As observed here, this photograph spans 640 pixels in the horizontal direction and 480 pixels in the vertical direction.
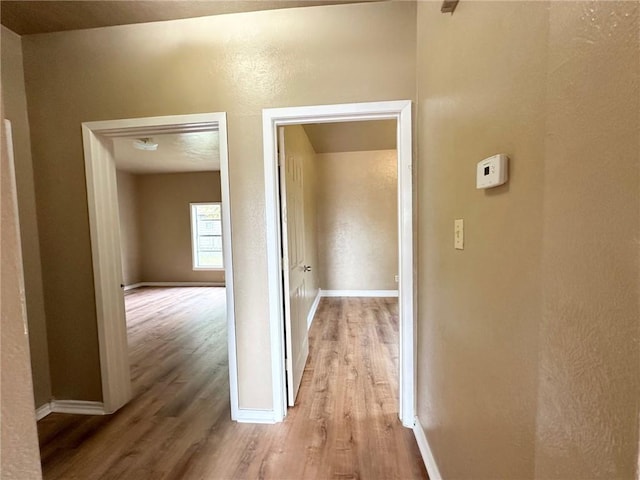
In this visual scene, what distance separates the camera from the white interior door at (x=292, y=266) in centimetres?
200

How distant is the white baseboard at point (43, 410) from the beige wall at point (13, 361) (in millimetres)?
2397

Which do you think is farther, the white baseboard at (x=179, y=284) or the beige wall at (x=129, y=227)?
the white baseboard at (x=179, y=284)

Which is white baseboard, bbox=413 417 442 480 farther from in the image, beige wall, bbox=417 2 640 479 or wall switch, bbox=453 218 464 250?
wall switch, bbox=453 218 464 250

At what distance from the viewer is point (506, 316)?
808mm

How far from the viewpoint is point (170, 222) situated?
6.77 meters

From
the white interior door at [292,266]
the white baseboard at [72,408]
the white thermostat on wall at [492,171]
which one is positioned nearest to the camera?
the white thermostat on wall at [492,171]

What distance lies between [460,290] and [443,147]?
2.16 feet

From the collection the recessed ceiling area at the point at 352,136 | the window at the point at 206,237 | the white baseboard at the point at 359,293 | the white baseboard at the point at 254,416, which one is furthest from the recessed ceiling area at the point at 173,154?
the white baseboard at the point at 359,293

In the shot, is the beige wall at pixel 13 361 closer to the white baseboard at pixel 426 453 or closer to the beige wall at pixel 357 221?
the white baseboard at pixel 426 453

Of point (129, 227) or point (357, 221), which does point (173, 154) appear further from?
point (357, 221)

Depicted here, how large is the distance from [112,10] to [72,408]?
2.76 meters

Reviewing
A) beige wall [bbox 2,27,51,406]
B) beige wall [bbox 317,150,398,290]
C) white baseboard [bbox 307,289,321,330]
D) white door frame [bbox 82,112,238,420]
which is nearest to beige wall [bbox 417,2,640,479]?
white door frame [bbox 82,112,238,420]

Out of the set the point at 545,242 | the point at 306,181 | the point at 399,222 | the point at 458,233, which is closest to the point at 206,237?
the point at 306,181

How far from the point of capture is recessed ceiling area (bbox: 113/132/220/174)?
402cm
